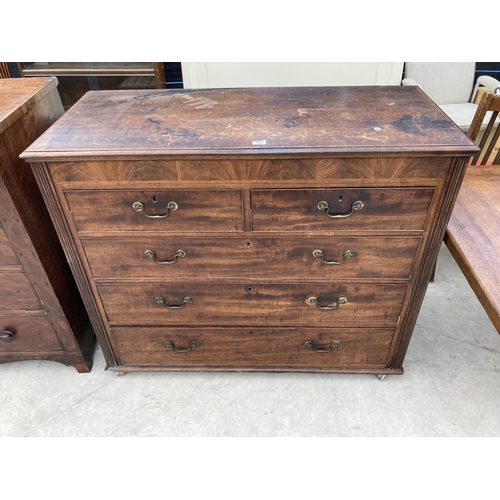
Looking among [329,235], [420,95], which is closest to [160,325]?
[329,235]

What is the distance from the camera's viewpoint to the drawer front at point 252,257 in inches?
48.5

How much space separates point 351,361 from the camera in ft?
5.16

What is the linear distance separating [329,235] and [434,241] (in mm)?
331

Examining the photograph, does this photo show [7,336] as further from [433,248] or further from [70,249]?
[433,248]

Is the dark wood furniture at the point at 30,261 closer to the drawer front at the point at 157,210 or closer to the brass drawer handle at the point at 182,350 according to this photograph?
the drawer front at the point at 157,210

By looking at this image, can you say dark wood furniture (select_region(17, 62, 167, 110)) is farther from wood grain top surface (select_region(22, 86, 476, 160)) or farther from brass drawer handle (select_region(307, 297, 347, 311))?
brass drawer handle (select_region(307, 297, 347, 311))

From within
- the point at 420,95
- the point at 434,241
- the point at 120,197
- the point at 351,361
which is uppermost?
the point at 420,95

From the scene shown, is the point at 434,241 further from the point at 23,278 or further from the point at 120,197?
the point at 23,278

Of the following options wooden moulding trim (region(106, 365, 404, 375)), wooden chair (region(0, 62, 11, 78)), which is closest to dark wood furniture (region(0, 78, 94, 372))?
wooden moulding trim (region(106, 365, 404, 375))

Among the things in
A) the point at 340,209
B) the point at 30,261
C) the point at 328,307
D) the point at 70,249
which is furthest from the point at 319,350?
the point at 30,261

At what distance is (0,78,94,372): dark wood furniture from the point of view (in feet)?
3.99

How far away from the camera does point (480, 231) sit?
1.24 metres

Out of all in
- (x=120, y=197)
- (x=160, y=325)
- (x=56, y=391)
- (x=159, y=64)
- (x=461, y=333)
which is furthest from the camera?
(x=159, y=64)

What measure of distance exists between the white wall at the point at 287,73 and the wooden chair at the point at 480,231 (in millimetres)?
923
